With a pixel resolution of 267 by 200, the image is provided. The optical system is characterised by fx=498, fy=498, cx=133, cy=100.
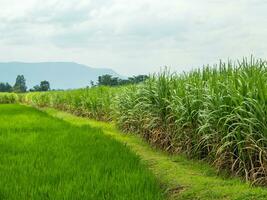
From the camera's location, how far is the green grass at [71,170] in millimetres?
5504

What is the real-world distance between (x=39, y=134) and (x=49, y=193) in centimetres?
563

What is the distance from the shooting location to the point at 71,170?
263 inches

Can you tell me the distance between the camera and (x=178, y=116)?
351 inches

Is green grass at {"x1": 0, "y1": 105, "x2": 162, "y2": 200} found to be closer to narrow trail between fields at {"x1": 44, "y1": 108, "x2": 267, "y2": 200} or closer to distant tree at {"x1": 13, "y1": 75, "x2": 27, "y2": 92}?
narrow trail between fields at {"x1": 44, "y1": 108, "x2": 267, "y2": 200}

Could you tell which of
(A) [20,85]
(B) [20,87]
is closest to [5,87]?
(B) [20,87]

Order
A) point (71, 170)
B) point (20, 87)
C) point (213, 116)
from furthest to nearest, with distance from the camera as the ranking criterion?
point (20, 87), point (213, 116), point (71, 170)

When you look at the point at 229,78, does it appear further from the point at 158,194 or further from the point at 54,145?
the point at 54,145

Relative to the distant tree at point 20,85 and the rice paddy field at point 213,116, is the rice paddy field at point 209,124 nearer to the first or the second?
the rice paddy field at point 213,116

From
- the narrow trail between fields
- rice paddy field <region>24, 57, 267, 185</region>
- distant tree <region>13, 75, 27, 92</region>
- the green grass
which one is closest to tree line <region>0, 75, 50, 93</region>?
distant tree <region>13, 75, 27, 92</region>

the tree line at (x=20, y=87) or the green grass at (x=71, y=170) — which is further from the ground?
the tree line at (x=20, y=87)

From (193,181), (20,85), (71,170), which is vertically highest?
(20,85)

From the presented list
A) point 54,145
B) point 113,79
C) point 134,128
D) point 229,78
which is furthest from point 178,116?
point 113,79

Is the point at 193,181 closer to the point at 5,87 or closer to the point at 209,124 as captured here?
the point at 209,124

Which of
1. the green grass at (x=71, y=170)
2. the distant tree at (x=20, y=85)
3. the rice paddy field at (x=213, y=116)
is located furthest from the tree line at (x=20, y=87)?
the green grass at (x=71, y=170)
